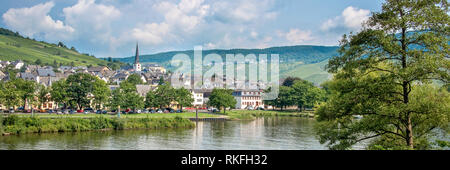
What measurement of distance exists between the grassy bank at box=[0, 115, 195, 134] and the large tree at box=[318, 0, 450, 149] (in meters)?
44.5

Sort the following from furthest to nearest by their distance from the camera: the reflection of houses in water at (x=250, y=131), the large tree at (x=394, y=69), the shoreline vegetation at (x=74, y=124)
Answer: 1. the reflection of houses in water at (x=250, y=131)
2. the shoreline vegetation at (x=74, y=124)
3. the large tree at (x=394, y=69)

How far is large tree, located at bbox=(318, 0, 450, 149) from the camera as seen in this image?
16.3 metres

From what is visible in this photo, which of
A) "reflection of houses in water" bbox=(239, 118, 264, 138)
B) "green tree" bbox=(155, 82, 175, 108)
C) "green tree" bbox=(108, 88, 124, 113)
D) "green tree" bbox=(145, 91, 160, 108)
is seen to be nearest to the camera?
"reflection of houses in water" bbox=(239, 118, 264, 138)

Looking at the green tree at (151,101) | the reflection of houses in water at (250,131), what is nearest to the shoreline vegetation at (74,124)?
the reflection of houses in water at (250,131)

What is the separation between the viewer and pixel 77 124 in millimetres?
56125

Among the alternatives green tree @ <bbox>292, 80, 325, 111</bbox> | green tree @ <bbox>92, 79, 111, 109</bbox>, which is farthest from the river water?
green tree @ <bbox>292, 80, 325, 111</bbox>

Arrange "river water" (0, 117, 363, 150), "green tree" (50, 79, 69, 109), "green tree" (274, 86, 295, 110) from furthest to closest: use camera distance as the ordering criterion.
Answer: "green tree" (274, 86, 295, 110), "green tree" (50, 79, 69, 109), "river water" (0, 117, 363, 150)

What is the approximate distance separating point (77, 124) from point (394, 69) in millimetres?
48506

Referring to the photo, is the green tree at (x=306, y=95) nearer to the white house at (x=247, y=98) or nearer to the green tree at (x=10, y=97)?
the white house at (x=247, y=98)

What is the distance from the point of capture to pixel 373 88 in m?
17.5

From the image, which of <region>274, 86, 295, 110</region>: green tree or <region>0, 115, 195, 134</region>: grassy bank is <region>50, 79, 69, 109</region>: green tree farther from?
<region>274, 86, 295, 110</region>: green tree

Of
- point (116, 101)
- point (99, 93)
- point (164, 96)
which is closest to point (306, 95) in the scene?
point (164, 96)

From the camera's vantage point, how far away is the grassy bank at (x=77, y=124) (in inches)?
2002

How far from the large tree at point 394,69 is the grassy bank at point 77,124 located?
146 feet
